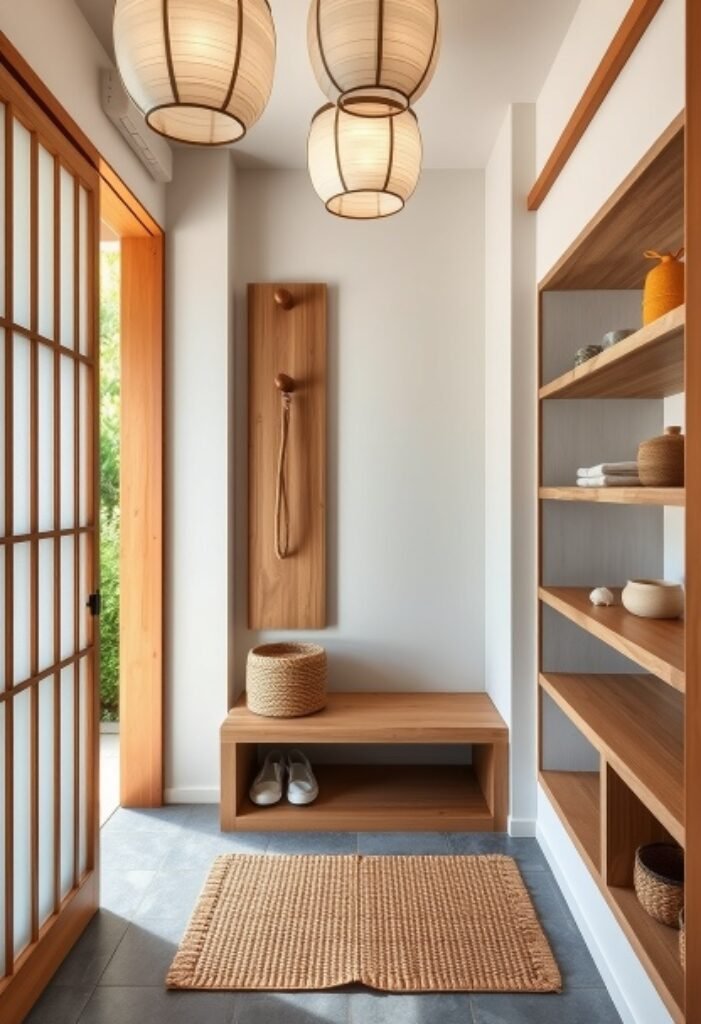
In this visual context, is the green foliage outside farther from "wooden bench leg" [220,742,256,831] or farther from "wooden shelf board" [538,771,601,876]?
"wooden shelf board" [538,771,601,876]

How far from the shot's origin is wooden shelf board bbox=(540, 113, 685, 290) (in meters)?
1.44

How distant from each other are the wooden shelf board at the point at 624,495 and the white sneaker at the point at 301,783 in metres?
1.41

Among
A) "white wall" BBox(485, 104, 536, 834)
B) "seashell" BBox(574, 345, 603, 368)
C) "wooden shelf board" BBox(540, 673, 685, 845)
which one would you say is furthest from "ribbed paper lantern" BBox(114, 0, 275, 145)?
"white wall" BBox(485, 104, 536, 834)

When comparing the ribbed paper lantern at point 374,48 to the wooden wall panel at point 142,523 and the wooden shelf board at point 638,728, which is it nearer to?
the wooden shelf board at point 638,728

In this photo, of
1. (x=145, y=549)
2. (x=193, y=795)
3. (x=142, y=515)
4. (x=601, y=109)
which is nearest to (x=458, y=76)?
(x=601, y=109)

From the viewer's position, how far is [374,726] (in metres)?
2.78

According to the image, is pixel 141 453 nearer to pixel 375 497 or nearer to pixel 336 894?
pixel 375 497

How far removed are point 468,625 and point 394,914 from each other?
4.28 ft

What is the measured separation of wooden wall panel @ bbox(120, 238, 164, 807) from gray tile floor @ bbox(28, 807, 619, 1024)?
1.06 ft

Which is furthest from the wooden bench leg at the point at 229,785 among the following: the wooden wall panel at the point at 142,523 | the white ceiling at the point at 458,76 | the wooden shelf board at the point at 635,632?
the white ceiling at the point at 458,76

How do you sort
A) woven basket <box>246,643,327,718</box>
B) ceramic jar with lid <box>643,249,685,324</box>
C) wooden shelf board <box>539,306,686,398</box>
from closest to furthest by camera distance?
1. wooden shelf board <box>539,306,686,398</box>
2. ceramic jar with lid <box>643,249,685,324</box>
3. woven basket <box>246,643,327,718</box>

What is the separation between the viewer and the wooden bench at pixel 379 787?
109 inches

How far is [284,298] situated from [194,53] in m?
1.92

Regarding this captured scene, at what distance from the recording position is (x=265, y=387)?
319cm
